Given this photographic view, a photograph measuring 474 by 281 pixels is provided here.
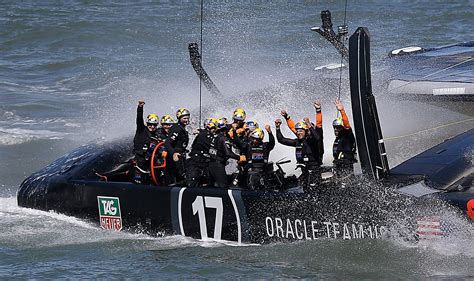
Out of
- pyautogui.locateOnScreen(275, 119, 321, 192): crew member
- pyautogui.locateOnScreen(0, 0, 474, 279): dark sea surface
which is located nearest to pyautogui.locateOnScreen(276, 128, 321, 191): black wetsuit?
pyautogui.locateOnScreen(275, 119, 321, 192): crew member

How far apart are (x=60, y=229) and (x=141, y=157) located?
4.58 ft

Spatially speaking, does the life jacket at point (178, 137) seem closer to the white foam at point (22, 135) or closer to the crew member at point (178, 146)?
the crew member at point (178, 146)

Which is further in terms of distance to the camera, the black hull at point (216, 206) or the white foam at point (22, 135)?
the white foam at point (22, 135)

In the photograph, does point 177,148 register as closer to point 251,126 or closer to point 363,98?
point 251,126

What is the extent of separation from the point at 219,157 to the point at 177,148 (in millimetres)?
906

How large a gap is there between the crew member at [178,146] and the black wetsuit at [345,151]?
2.29 metres

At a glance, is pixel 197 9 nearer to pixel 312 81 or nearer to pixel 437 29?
pixel 437 29

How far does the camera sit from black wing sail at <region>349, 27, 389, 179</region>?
10141 mm

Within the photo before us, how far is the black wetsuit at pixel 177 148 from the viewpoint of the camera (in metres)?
12.8

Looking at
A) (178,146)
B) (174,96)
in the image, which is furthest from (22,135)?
(178,146)

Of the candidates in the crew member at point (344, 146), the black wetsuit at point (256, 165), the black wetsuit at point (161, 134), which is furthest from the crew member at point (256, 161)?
the black wetsuit at point (161, 134)

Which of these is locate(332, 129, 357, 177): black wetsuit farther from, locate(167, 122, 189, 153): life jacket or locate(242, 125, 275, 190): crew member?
locate(167, 122, 189, 153): life jacket

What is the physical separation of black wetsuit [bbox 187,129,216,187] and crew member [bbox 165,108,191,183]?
32 cm

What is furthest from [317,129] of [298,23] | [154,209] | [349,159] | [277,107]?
[298,23]
